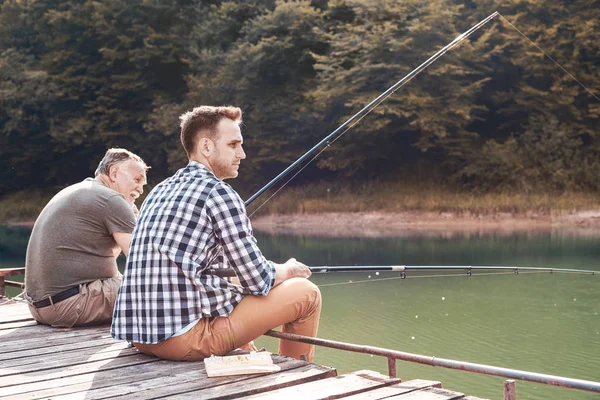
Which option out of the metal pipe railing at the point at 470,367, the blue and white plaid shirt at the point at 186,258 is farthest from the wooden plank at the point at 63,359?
the metal pipe railing at the point at 470,367

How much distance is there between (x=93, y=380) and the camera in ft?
8.84

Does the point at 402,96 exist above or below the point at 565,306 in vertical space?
above

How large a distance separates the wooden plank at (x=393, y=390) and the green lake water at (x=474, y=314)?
2.42m

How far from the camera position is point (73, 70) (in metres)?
25.9

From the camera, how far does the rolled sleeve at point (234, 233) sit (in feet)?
8.77

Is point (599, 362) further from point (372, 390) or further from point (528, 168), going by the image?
point (528, 168)

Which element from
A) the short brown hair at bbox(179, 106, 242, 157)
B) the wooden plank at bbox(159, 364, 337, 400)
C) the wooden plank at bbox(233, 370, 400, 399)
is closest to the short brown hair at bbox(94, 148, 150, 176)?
the short brown hair at bbox(179, 106, 242, 157)

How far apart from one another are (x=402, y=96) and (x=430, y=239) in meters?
5.34

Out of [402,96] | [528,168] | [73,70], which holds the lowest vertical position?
[528,168]

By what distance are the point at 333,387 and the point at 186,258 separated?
656 mm

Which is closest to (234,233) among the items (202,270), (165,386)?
(202,270)

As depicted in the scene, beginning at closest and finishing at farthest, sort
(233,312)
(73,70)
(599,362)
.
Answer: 1. (233,312)
2. (599,362)
3. (73,70)

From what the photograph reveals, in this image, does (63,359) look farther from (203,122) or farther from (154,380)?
(203,122)

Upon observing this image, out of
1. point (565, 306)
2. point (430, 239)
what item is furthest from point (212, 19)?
point (565, 306)
